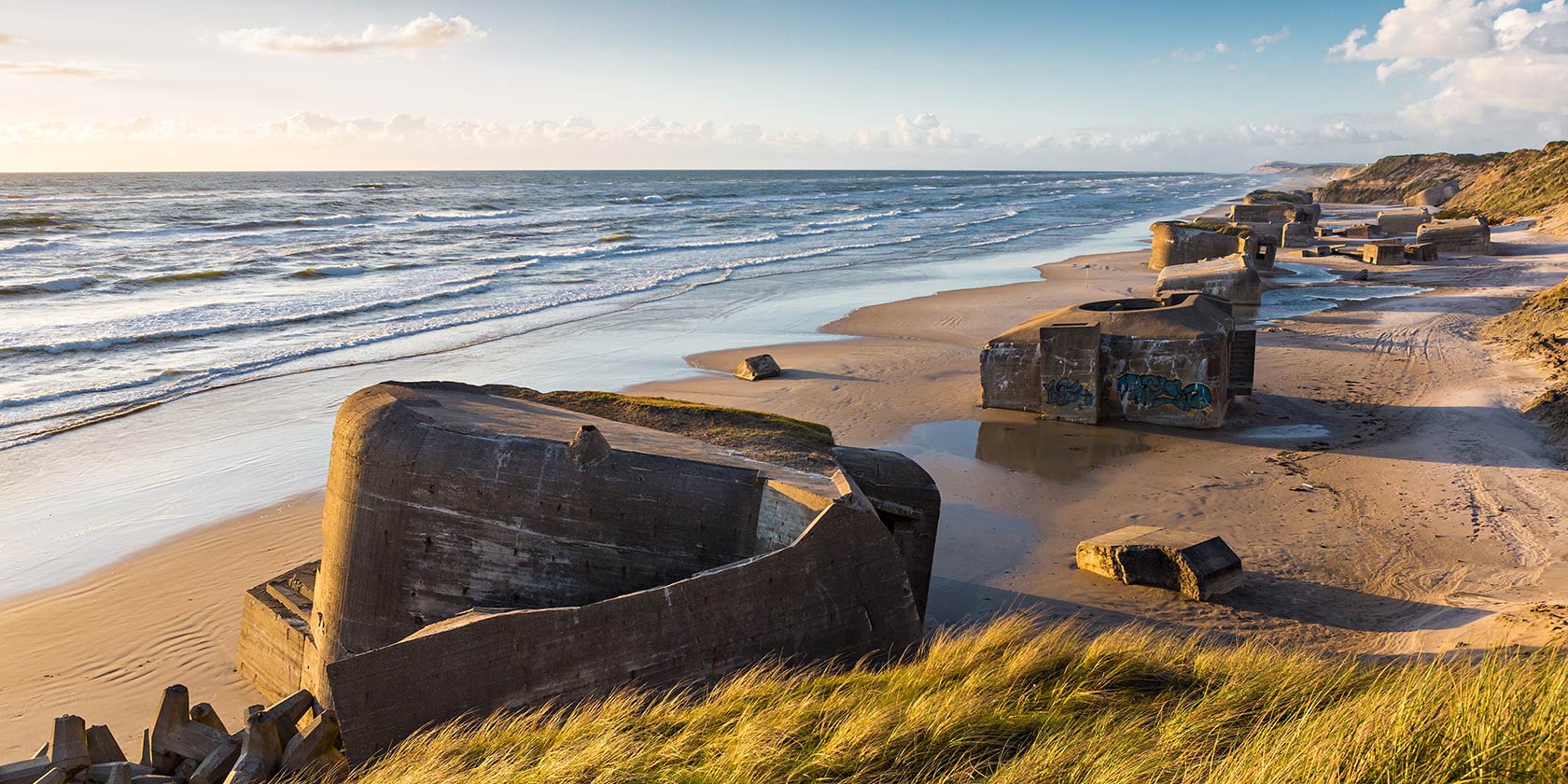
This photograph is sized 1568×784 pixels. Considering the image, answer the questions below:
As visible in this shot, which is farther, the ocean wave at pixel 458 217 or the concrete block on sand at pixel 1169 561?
the ocean wave at pixel 458 217

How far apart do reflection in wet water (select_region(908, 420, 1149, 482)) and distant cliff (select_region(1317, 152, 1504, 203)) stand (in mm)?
58353

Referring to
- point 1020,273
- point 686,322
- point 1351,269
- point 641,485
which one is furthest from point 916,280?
point 641,485

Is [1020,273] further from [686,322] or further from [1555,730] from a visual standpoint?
[1555,730]

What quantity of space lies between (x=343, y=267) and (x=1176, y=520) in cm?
3058

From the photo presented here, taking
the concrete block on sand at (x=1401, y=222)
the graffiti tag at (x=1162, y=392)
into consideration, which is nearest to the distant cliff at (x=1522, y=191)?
the concrete block on sand at (x=1401, y=222)

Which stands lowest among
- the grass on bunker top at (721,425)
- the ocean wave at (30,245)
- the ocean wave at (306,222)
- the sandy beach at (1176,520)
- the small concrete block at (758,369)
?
the sandy beach at (1176,520)

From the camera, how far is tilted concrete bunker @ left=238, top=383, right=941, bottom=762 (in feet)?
20.6

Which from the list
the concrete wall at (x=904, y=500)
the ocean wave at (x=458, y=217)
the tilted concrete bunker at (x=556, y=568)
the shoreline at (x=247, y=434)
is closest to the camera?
the tilted concrete bunker at (x=556, y=568)

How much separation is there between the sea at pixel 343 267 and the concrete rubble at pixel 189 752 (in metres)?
10.2

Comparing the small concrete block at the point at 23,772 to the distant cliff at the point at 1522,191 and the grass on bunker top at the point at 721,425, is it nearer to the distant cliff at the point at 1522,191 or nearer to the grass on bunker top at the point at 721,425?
the grass on bunker top at the point at 721,425

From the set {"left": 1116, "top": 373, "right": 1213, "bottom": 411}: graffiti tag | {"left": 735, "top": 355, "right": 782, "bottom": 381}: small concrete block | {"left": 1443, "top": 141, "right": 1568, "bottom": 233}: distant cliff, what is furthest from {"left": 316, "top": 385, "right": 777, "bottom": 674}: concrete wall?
{"left": 1443, "top": 141, "right": 1568, "bottom": 233}: distant cliff

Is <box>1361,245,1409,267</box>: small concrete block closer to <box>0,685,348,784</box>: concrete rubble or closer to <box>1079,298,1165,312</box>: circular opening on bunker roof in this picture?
<box>1079,298,1165,312</box>: circular opening on bunker roof

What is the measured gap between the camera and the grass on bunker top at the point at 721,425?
8.52 metres

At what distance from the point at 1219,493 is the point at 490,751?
9.12 meters
